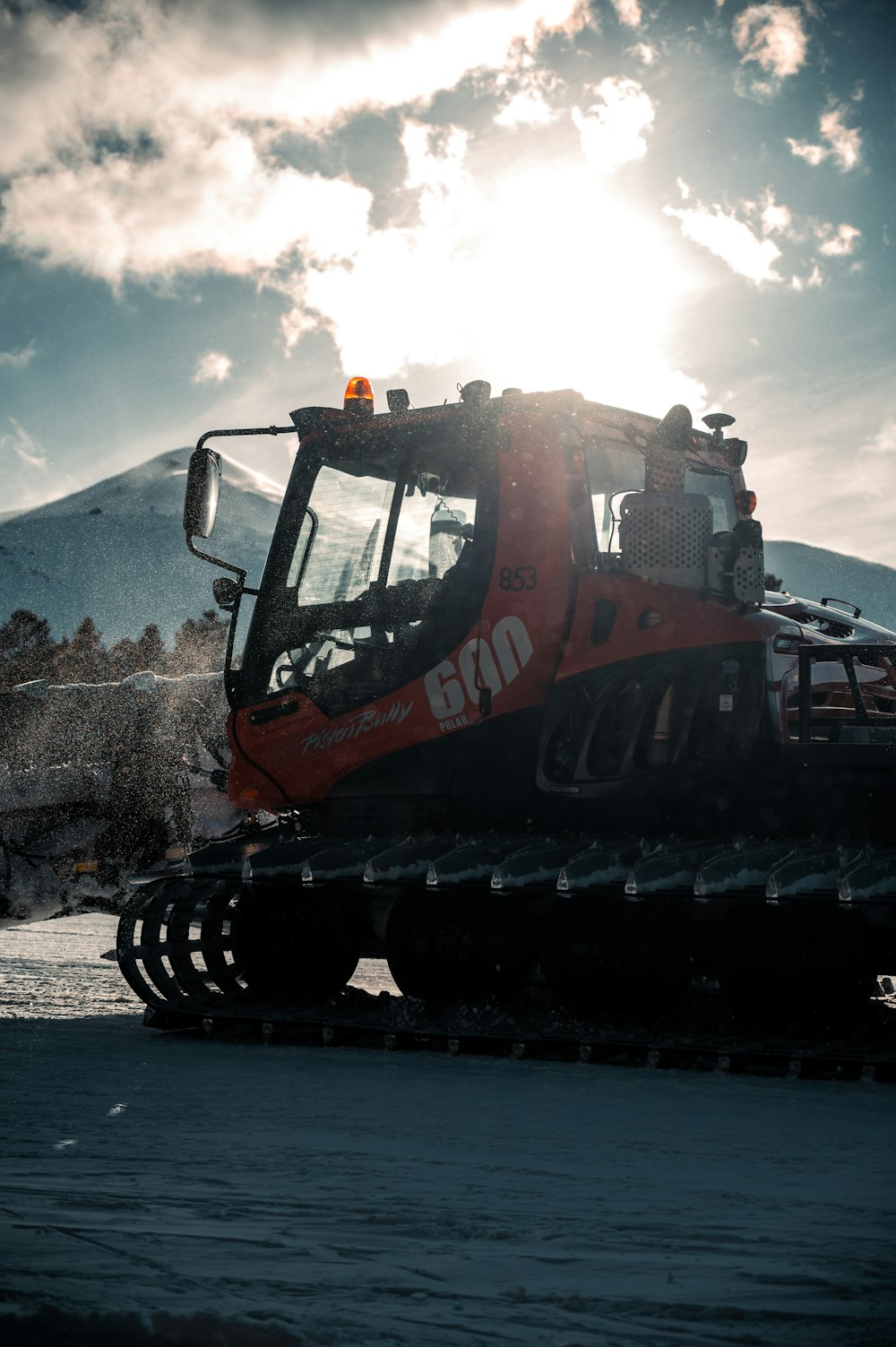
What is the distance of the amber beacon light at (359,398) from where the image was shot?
775cm

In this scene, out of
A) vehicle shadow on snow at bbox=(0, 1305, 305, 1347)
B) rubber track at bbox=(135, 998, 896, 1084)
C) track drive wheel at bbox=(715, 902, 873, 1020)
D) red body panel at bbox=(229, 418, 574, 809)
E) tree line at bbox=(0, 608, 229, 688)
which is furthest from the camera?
tree line at bbox=(0, 608, 229, 688)

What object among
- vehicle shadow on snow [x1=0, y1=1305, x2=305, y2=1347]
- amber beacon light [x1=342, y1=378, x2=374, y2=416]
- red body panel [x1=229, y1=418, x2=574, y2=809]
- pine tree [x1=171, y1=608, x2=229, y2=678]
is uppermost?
pine tree [x1=171, y1=608, x2=229, y2=678]

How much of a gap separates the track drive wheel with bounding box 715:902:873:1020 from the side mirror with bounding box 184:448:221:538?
3573 millimetres

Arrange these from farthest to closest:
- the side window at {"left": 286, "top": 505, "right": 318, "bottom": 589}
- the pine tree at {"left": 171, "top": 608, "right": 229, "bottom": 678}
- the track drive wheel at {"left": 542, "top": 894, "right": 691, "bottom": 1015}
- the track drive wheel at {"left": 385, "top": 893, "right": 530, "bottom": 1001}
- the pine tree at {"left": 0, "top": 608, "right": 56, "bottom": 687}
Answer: the pine tree at {"left": 0, "top": 608, "right": 56, "bottom": 687}
the pine tree at {"left": 171, "top": 608, "right": 229, "bottom": 678}
the side window at {"left": 286, "top": 505, "right": 318, "bottom": 589}
the track drive wheel at {"left": 385, "top": 893, "right": 530, "bottom": 1001}
the track drive wheel at {"left": 542, "top": 894, "right": 691, "bottom": 1015}

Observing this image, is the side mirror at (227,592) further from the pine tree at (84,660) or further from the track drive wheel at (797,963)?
the pine tree at (84,660)

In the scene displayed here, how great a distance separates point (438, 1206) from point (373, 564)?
429cm

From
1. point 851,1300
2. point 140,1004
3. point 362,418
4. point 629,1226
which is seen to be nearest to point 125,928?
point 140,1004

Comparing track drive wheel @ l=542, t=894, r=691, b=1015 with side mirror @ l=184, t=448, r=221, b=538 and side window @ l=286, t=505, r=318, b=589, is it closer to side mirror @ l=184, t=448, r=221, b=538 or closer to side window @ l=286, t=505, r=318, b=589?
side window @ l=286, t=505, r=318, b=589

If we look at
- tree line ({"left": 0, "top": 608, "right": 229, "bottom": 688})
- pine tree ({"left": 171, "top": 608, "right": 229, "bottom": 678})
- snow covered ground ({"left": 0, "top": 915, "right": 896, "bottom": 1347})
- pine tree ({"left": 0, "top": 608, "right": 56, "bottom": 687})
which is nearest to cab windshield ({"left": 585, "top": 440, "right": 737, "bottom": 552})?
snow covered ground ({"left": 0, "top": 915, "right": 896, "bottom": 1347})

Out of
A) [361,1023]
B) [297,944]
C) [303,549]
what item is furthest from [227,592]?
[361,1023]

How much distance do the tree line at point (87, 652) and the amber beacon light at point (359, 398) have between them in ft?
→ 114

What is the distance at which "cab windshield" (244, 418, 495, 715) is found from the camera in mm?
7062

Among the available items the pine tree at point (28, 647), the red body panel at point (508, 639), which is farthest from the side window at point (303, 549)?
the pine tree at point (28, 647)

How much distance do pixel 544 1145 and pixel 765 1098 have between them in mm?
1305
